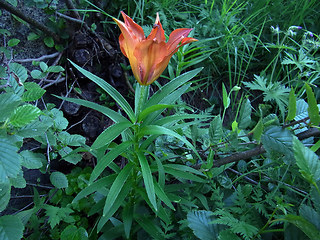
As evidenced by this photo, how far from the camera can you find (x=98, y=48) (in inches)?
69.0

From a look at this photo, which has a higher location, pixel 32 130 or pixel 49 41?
pixel 49 41

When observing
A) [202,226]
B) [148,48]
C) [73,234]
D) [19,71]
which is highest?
[148,48]

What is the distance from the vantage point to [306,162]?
663mm

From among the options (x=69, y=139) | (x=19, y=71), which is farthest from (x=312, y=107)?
(x=19, y=71)

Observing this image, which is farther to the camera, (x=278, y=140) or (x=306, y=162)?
(x=278, y=140)

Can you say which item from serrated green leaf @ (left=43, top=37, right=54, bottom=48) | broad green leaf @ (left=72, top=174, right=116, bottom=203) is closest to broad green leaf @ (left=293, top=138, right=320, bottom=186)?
broad green leaf @ (left=72, top=174, right=116, bottom=203)

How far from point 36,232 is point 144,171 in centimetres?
70

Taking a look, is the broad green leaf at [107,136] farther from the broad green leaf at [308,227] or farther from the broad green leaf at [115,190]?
the broad green leaf at [308,227]

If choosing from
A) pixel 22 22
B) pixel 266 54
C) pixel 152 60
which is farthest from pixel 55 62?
pixel 266 54

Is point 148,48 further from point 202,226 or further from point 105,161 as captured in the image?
point 202,226

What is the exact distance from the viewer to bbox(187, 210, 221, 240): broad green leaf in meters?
0.94

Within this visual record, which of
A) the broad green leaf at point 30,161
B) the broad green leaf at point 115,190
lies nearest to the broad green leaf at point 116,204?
the broad green leaf at point 115,190

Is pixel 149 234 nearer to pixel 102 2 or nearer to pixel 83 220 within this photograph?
pixel 83 220

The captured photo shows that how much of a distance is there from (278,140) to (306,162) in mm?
174
